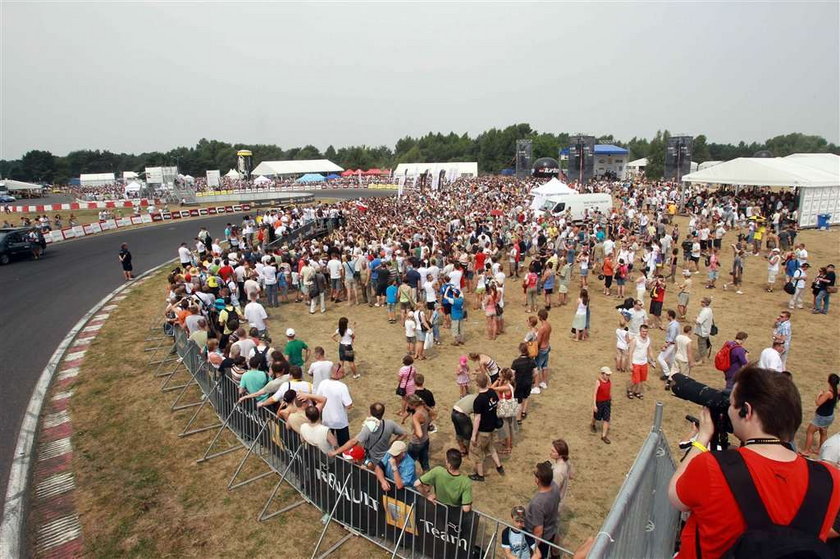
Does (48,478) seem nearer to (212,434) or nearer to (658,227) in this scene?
(212,434)

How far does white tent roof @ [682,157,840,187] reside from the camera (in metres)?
26.8

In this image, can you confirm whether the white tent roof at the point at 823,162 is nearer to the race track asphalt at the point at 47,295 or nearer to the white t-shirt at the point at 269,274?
the white t-shirt at the point at 269,274

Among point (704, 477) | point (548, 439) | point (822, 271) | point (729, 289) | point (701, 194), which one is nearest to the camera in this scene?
point (704, 477)

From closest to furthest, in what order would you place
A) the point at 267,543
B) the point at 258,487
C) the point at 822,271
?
the point at 267,543, the point at 258,487, the point at 822,271

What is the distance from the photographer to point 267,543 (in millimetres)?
6484

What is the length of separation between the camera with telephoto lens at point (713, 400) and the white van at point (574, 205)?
26.4 m

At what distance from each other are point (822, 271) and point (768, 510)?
16.8 m

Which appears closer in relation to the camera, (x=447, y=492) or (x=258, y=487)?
(x=447, y=492)

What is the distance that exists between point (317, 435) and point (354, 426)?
2675 millimetres

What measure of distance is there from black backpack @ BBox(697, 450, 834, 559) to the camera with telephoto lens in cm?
72

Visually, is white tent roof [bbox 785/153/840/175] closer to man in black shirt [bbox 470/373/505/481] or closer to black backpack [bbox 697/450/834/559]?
man in black shirt [bbox 470/373/505/481]

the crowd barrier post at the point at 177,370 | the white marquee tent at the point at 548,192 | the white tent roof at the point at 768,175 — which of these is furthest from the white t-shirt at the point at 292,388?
the white tent roof at the point at 768,175

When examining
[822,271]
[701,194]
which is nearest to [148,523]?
[822,271]

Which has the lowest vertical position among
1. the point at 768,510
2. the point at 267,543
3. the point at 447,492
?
the point at 267,543
